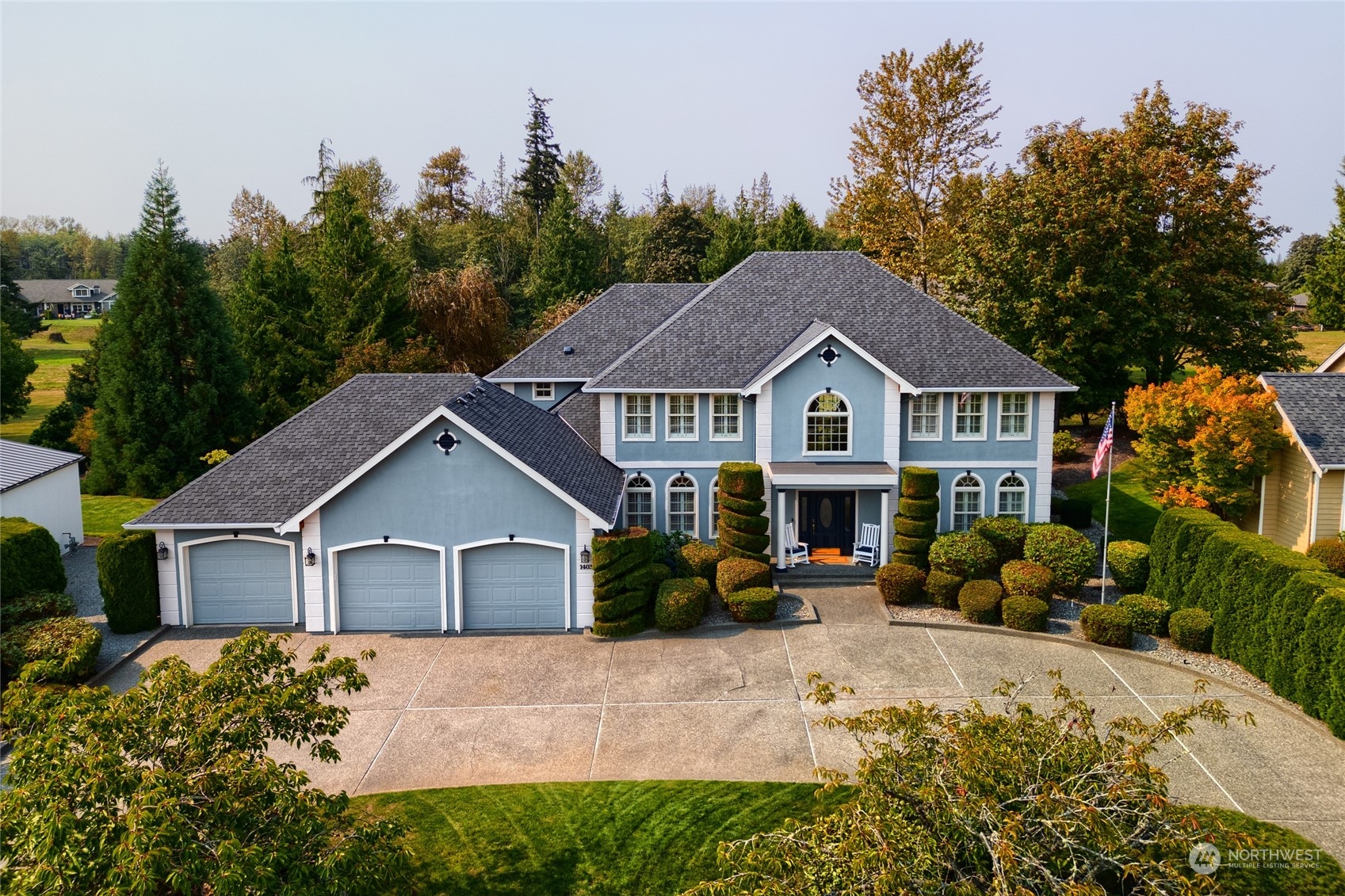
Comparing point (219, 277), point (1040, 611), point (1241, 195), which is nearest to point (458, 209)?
point (219, 277)

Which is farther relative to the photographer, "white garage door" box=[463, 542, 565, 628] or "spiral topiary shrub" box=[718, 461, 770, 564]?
"spiral topiary shrub" box=[718, 461, 770, 564]

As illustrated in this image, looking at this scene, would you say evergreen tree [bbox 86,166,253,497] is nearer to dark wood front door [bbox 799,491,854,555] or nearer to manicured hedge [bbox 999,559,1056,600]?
dark wood front door [bbox 799,491,854,555]

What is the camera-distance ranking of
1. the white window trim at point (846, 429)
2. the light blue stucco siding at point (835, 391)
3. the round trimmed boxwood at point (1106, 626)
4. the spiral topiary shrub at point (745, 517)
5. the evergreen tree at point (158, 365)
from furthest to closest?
the evergreen tree at point (158, 365)
the white window trim at point (846, 429)
the light blue stucco siding at point (835, 391)
the spiral topiary shrub at point (745, 517)
the round trimmed boxwood at point (1106, 626)

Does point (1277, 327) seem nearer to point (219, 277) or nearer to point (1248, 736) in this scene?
point (1248, 736)

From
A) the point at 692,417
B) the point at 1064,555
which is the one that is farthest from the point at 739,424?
the point at 1064,555

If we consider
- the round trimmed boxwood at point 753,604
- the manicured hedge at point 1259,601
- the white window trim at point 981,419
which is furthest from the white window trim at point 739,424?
the manicured hedge at point 1259,601

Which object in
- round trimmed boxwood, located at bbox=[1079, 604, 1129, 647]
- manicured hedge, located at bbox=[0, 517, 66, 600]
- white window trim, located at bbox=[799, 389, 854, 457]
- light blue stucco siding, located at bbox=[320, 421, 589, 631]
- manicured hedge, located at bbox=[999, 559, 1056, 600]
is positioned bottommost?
round trimmed boxwood, located at bbox=[1079, 604, 1129, 647]

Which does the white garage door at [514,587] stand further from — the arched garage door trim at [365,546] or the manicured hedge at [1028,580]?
the manicured hedge at [1028,580]

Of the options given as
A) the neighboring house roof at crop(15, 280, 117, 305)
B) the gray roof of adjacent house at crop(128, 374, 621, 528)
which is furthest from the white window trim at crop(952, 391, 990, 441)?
the neighboring house roof at crop(15, 280, 117, 305)
